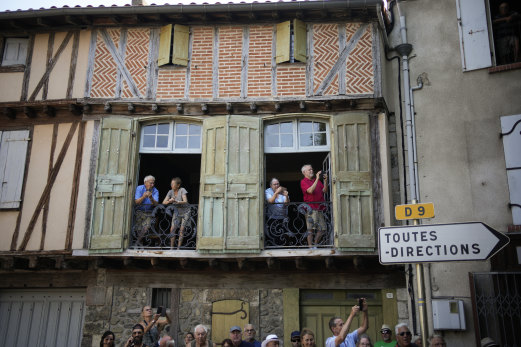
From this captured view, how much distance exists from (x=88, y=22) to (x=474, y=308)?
8559 mm

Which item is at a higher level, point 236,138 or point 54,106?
point 54,106

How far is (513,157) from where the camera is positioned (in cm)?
873

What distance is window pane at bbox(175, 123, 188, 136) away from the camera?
9984 millimetres

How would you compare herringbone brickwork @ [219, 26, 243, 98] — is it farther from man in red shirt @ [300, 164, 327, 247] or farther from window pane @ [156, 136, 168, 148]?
man in red shirt @ [300, 164, 327, 247]

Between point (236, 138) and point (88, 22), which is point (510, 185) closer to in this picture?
point (236, 138)

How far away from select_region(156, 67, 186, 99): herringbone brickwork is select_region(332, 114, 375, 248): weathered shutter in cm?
293

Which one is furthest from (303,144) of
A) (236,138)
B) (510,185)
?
(510,185)

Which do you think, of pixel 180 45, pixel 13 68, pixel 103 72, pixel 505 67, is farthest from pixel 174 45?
pixel 505 67

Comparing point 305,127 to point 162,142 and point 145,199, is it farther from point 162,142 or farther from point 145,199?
point 145,199

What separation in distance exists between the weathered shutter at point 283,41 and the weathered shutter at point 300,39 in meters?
0.14

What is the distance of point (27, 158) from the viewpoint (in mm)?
9969

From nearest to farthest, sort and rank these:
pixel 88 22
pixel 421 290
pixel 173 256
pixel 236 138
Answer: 1. pixel 421 290
2. pixel 173 256
3. pixel 236 138
4. pixel 88 22

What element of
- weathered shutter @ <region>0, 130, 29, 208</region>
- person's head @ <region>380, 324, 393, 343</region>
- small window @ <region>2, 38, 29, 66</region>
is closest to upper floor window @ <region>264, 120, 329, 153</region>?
person's head @ <region>380, 324, 393, 343</region>

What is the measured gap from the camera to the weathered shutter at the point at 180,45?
10031 millimetres
